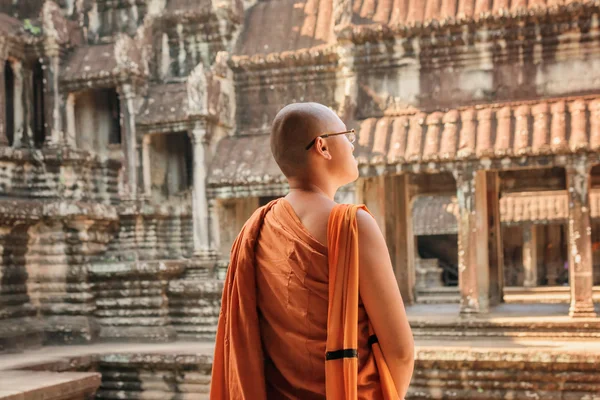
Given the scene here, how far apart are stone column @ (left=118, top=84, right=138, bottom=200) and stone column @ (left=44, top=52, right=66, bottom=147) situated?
0.98 m

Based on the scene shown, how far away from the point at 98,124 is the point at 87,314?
10.8 feet

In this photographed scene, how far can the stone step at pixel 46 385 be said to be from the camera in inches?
255

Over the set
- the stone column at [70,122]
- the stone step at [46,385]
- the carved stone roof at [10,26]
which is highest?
the carved stone roof at [10,26]

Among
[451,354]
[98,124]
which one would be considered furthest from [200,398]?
[98,124]

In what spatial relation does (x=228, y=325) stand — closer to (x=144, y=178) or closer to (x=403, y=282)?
(x=144, y=178)

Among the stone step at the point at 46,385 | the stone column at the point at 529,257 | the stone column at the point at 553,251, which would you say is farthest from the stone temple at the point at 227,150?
the stone column at the point at 553,251

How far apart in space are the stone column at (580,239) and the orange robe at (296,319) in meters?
7.35

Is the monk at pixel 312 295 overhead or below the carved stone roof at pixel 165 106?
below

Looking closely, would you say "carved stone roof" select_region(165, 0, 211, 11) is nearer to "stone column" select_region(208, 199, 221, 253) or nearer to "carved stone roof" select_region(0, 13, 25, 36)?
"carved stone roof" select_region(0, 13, 25, 36)

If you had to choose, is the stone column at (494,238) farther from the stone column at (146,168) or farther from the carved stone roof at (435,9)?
the stone column at (146,168)

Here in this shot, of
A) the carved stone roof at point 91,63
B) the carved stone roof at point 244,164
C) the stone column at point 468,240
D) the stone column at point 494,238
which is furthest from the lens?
the stone column at point 494,238

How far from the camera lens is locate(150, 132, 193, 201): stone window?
472 inches

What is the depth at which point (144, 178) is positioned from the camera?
38.1 feet

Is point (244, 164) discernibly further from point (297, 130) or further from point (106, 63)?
point (297, 130)
